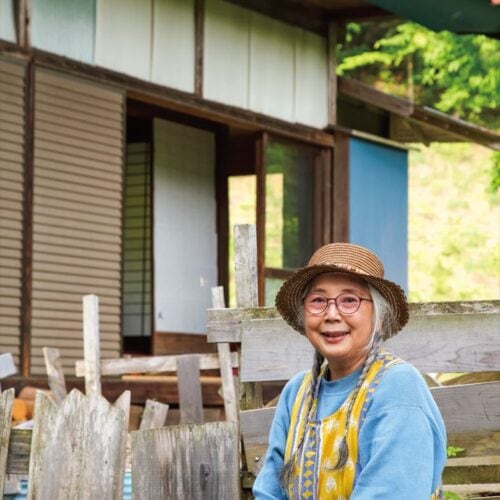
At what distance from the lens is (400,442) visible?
3.49m

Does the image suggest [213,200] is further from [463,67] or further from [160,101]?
[463,67]

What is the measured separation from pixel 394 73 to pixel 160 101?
57.7 feet

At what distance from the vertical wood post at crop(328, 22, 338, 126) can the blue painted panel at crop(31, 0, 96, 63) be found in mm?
3939

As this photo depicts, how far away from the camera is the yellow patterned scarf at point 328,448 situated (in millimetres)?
3629

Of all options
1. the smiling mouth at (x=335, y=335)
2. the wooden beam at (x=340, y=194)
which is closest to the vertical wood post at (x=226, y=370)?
the wooden beam at (x=340, y=194)

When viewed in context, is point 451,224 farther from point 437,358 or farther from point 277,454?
point 277,454

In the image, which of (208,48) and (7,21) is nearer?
(7,21)

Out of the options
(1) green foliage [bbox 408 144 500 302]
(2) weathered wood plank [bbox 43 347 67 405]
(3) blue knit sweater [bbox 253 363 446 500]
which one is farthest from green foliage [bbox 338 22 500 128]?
(3) blue knit sweater [bbox 253 363 446 500]

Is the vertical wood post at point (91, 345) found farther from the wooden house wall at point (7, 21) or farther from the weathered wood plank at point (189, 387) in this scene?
the wooden house wall at point (7, 21)

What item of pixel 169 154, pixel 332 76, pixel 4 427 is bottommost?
pixel 4 427

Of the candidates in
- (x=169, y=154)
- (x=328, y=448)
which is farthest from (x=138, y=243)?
(x=328, y=448)

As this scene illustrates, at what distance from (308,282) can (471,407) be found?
5.17ft

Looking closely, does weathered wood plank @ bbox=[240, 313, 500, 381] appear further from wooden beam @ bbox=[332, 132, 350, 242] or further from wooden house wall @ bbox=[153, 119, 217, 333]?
wooden beam @ bbox=[332, 132, 350, 242]

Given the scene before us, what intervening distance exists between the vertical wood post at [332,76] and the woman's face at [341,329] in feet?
37.4
